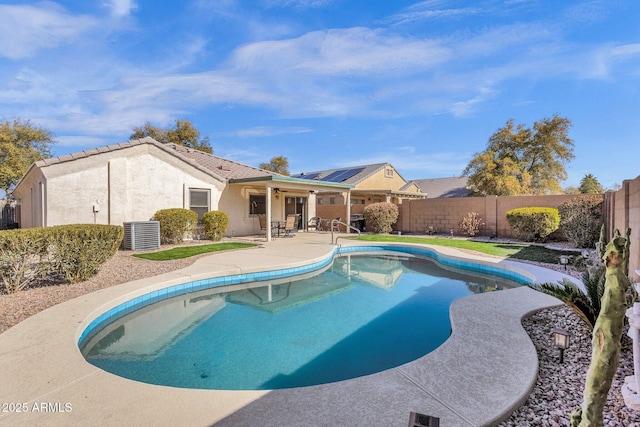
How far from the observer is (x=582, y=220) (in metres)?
12.1

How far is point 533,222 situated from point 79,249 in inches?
615

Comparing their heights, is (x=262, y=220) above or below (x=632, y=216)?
below

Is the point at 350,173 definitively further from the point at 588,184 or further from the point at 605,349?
the point at 588,184

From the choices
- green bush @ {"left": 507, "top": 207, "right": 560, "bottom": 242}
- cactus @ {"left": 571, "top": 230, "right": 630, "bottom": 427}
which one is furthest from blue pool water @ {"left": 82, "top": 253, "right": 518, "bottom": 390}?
green bush @ {"left": 507, "top": 207, "right": 560, "bottom": 242}

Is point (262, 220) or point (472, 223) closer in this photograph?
point (472, 223)

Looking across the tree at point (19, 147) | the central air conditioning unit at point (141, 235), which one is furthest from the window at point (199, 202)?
the tree at point (19, 147)

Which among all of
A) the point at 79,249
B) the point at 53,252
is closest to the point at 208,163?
the point at 79,249

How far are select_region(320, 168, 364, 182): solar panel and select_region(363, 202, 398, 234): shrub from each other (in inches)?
496

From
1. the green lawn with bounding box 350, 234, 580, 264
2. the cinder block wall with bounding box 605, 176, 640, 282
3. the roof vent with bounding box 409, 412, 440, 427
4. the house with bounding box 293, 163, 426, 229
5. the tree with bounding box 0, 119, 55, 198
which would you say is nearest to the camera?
the roof vent with bounding box 409, 412, 440, 427

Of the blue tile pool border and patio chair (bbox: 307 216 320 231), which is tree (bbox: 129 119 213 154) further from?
the blue tile pool border

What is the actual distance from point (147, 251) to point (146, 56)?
869 centimetres

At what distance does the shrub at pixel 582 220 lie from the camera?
11.8m

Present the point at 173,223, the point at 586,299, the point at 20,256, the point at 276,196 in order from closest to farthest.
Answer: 1. the point at 586,299
2. the point at 20,256
3. the point at 173,223
4. the point at 276,196

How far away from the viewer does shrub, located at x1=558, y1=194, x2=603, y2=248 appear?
11.8 metres
